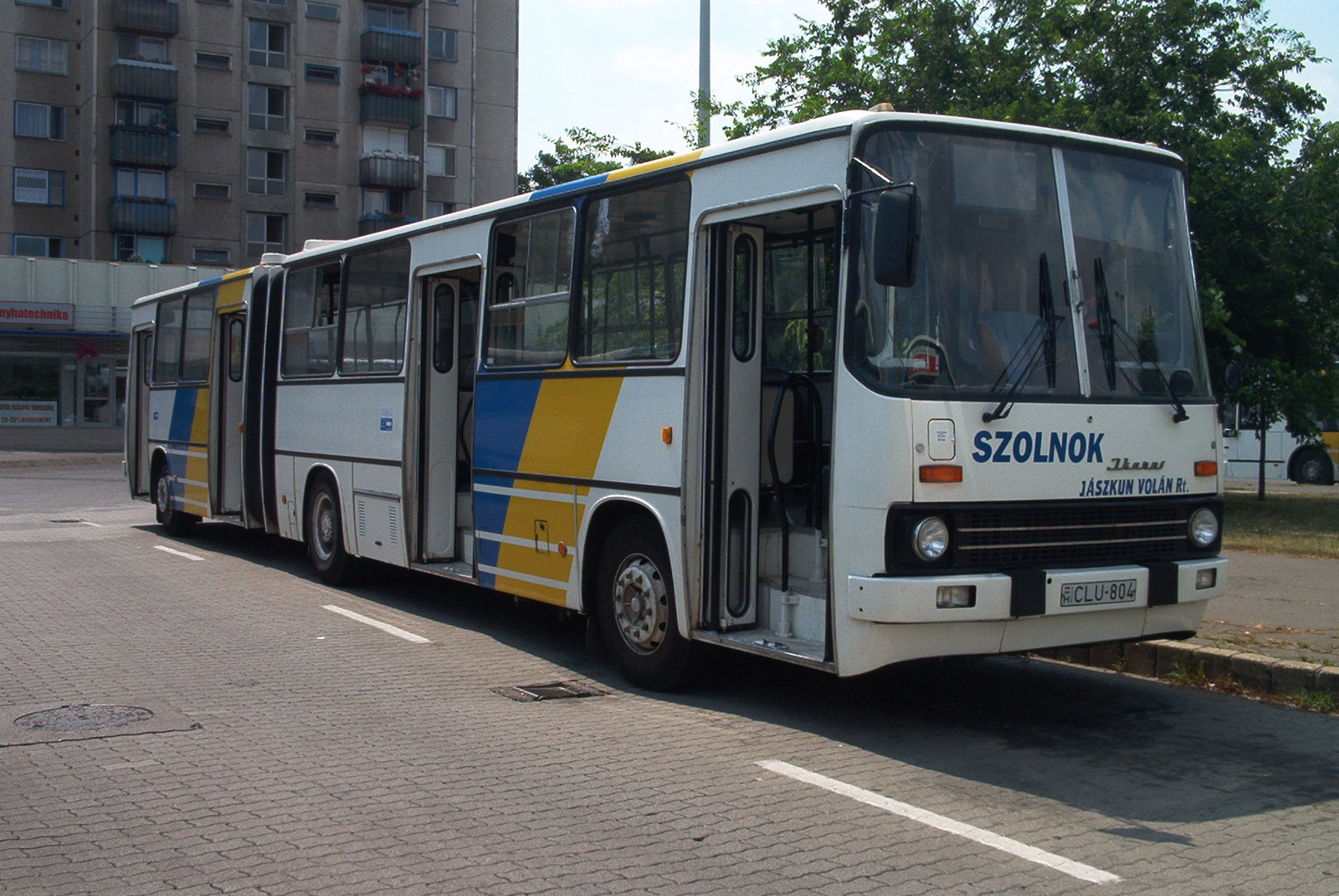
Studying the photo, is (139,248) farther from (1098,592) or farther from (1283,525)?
(1098,592)

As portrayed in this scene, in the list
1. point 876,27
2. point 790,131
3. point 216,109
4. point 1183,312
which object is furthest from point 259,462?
point 216,109

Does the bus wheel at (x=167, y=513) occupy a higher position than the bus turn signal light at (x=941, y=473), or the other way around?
the bus turn signal light at (x=941, y=473)

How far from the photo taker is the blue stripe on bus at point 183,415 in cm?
1627

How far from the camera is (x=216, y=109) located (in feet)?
180

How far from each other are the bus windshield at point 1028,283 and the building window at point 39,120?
54114 millimetres

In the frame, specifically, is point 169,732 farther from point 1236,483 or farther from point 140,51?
point 140,51

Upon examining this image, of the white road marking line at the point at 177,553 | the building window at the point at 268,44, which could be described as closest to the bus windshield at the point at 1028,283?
the white road marking line at the point at 177,553

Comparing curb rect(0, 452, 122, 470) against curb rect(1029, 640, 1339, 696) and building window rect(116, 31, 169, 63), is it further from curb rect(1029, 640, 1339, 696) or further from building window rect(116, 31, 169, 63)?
curb rect(1029, 640, 1339, 696)

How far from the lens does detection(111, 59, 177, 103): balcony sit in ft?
171

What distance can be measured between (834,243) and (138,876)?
168 inches

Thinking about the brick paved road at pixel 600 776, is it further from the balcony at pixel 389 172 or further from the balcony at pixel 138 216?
the balcony at pixel 389 172

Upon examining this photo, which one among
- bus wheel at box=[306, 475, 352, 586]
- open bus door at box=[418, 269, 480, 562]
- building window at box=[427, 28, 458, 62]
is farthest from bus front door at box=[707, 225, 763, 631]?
building window at box=[427, 28, 458, 62]

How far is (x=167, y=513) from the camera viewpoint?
17.6 m

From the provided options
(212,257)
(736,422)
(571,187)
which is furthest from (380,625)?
(212,257)
